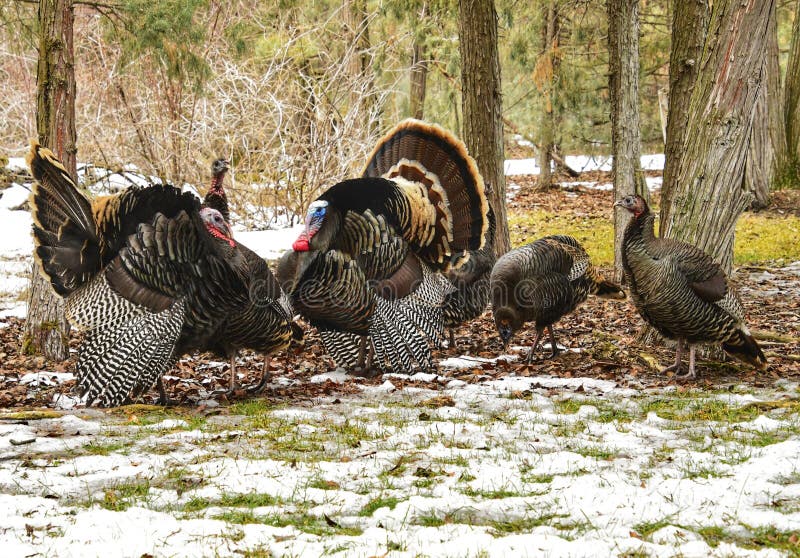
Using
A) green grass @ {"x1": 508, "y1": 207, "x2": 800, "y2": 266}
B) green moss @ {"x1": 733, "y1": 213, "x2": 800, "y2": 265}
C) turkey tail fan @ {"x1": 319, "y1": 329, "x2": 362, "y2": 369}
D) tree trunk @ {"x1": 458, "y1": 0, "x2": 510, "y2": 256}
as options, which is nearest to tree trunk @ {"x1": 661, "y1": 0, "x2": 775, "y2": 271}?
tree trunk @ {"x1": 458, "y1": 0, "x2": 510, "y2": 256}

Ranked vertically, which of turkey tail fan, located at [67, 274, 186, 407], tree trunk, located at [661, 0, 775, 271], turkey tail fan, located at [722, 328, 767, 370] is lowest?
turkey tail fan, located at [722, 328, 767, 370]

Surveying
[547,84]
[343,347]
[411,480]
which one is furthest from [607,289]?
[547,84]

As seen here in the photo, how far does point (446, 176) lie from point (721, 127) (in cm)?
235

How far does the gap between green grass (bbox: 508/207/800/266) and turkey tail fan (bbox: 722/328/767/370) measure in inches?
236

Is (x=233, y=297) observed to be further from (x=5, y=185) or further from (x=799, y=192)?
(x=799, y=192)

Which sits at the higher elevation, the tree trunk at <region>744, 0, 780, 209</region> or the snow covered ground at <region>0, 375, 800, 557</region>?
the tree trunk at <region>744, 0, 780, 209</region>

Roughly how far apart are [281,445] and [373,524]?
131cm

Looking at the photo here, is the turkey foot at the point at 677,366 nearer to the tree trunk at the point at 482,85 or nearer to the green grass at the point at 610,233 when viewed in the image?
the tree trunk at the point at 482,85

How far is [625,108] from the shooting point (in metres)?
10.6

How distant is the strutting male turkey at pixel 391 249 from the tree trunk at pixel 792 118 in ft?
41.4

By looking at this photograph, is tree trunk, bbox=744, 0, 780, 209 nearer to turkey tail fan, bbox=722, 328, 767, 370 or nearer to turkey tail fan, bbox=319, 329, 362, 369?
turkey tail fan, bbox=722, 328, 767, 370

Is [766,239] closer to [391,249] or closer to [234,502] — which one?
[391,249]

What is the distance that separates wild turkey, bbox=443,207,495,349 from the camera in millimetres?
7918

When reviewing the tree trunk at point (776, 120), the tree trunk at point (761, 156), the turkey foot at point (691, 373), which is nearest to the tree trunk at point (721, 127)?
the turkey foot at point (691, 373)
